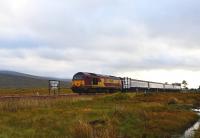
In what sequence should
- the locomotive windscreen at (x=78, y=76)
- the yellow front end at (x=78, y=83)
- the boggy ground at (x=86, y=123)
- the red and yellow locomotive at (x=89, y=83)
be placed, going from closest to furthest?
the boggy ground at (x=86, y=123), the yellow front end at (x=78, y=83), the red and yellow locomotive at (x=89, y=83), the locomotive windscreen at (x=78, y=76)

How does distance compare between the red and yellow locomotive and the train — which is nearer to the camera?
the red and yellow locomotive

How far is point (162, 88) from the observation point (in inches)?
5522

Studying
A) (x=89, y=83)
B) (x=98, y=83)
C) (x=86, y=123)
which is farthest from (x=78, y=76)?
(x=86, y=123)

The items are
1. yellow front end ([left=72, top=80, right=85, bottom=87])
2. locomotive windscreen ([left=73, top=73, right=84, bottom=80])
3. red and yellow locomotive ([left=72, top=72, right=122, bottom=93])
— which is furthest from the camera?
locomotive windscreen ([left=73, top=73, right=84, bottom=80])

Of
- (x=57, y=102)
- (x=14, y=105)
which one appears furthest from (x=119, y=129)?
(x=57, y=102)

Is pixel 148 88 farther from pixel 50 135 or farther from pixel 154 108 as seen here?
pixel 50 135

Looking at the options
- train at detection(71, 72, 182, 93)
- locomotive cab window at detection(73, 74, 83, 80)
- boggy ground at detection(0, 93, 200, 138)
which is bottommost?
boggy ground at detection(0, 93, 200, 138)

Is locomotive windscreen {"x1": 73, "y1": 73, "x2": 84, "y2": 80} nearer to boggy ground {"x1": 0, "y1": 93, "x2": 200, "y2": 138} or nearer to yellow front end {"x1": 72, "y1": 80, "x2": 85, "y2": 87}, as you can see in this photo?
yellow front end {"x1": 72, "y1": 80, "x2": 85, "y2": 87}

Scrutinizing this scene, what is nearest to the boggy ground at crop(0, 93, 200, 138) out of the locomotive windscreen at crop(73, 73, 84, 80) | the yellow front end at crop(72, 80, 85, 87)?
the yellow front end at crop(72, 80, 85, 87)

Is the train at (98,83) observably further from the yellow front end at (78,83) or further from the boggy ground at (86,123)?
the boggy ground at (86,123)

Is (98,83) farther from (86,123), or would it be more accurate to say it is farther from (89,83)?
(86,123)

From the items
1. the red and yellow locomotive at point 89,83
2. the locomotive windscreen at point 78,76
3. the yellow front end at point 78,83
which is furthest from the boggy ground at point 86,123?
the locomotive windscreen at point 78,76

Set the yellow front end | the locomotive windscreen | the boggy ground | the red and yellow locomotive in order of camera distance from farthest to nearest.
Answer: the locomotive windscreen < the red and yellow locomotive < the yellow front end < the boggy ground

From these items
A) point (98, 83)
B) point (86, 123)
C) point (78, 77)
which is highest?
point (78, 77)
